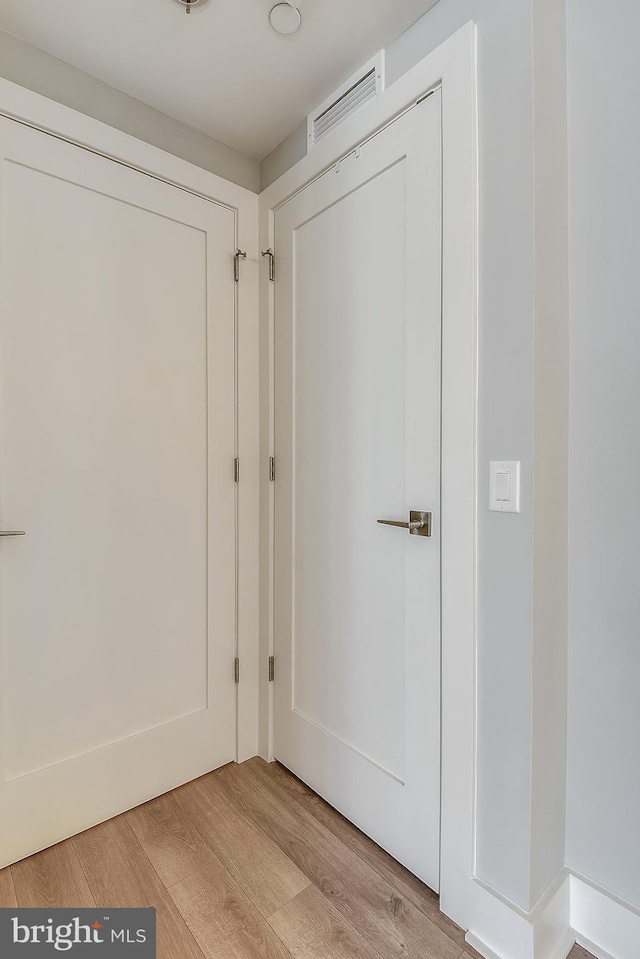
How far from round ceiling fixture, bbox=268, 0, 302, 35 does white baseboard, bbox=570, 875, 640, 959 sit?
7.87 ft

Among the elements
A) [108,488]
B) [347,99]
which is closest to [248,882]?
[108,488]

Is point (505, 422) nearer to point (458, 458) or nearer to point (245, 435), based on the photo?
point (458, 458)

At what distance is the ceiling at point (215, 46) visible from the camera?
1.41 metres

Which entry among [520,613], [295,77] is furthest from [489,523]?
[295,77]

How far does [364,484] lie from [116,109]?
4.92 feet

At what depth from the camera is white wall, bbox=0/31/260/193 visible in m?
1.51

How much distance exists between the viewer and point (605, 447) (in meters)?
1.22

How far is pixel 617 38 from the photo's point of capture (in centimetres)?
117

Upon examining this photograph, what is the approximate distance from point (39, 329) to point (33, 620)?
0.88 metres

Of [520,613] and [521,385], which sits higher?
[521,385]

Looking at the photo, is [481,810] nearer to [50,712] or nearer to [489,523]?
[489,523]

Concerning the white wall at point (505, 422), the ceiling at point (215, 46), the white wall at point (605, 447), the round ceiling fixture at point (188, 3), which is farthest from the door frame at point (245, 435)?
the white wall at point (605, 447)

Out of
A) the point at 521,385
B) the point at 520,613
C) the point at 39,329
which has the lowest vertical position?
the point at 520,613

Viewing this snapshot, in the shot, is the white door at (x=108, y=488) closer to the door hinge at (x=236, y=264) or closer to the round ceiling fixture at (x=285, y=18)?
the door hinge at (x=236, y=264)
